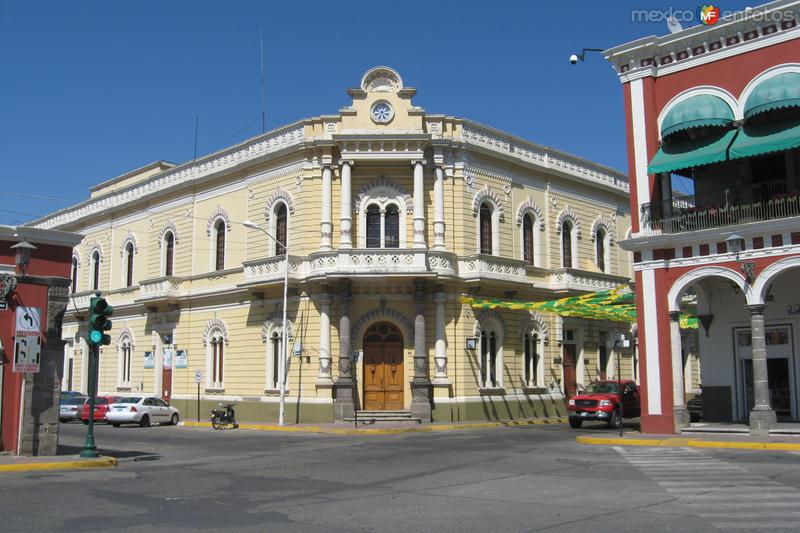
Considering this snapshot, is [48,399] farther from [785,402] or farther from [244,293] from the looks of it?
[785,402]

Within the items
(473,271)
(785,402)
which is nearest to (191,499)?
(785,402)

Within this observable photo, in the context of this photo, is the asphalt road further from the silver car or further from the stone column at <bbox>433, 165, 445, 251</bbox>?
the silver car

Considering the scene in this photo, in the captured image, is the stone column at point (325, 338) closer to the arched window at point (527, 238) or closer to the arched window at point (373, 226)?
the arched window at point (373, 226)

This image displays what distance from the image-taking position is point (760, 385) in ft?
71.6

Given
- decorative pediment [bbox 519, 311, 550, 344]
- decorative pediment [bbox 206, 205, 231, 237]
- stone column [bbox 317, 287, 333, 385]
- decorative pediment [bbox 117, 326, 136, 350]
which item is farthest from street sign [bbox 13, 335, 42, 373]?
decorative pediment [bbox 117, 326, 136, 350]

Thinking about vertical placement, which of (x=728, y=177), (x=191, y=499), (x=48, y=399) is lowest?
(x=191, y=499)

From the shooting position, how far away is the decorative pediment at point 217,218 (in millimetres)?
38312

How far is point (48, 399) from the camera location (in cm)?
1867

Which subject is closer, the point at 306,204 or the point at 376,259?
the point at 376,259

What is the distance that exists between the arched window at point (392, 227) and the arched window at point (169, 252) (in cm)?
1361

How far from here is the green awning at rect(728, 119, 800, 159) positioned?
21125 mm

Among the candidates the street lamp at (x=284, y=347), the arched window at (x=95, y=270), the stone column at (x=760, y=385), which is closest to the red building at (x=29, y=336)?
the street lamp at (x=284, y=347)

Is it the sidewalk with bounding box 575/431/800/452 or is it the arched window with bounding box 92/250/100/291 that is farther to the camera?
the arched window with bounding box 92/250/100/291

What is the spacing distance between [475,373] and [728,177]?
44.1 feet
